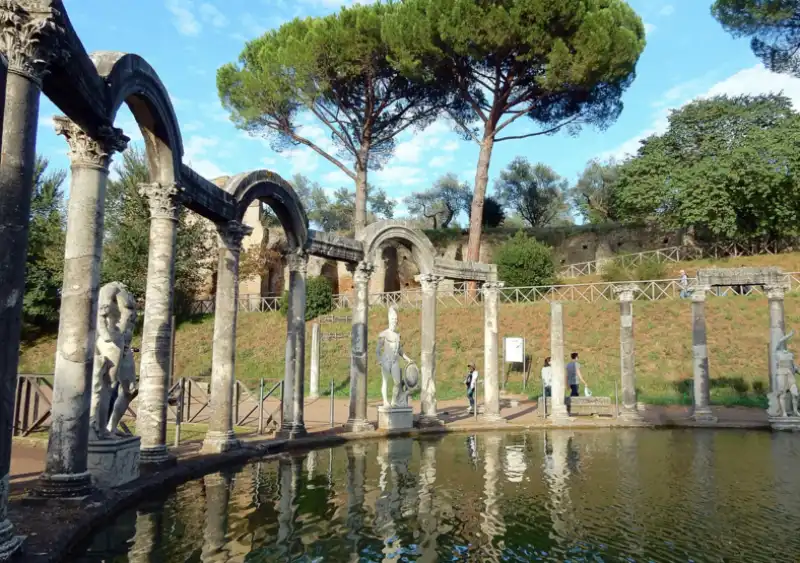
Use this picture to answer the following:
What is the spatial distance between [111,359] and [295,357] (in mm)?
4727

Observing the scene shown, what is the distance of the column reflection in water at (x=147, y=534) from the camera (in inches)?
174

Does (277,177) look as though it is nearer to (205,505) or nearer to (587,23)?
(205,505)

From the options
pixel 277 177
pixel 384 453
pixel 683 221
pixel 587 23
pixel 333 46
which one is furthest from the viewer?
pixel 683 221

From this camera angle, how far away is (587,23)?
2384 centimetres

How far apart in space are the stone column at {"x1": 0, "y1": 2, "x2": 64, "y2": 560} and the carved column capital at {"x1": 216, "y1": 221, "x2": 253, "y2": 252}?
4720 millimetres

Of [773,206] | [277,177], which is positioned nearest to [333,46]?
[277,177]

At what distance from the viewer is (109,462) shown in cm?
616

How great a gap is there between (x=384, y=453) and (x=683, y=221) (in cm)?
2791

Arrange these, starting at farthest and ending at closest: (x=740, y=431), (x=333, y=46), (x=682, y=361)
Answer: (x=333, y=46) < (x=682, y=361) < (x=740, y=431)

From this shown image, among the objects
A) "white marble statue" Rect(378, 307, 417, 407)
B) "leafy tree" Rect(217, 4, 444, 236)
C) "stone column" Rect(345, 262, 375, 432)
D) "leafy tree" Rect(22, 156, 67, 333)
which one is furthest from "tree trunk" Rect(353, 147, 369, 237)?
"white marble statue" Rect(378, 307, 417, 407)

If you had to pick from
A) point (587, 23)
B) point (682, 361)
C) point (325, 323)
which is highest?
point (587, 23)

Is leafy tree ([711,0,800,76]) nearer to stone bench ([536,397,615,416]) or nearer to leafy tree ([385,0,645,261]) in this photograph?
leafy tree ([385,0,645,261])

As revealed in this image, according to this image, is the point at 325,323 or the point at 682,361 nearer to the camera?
the point at 682,361

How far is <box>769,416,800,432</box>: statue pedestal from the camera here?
527 inches
